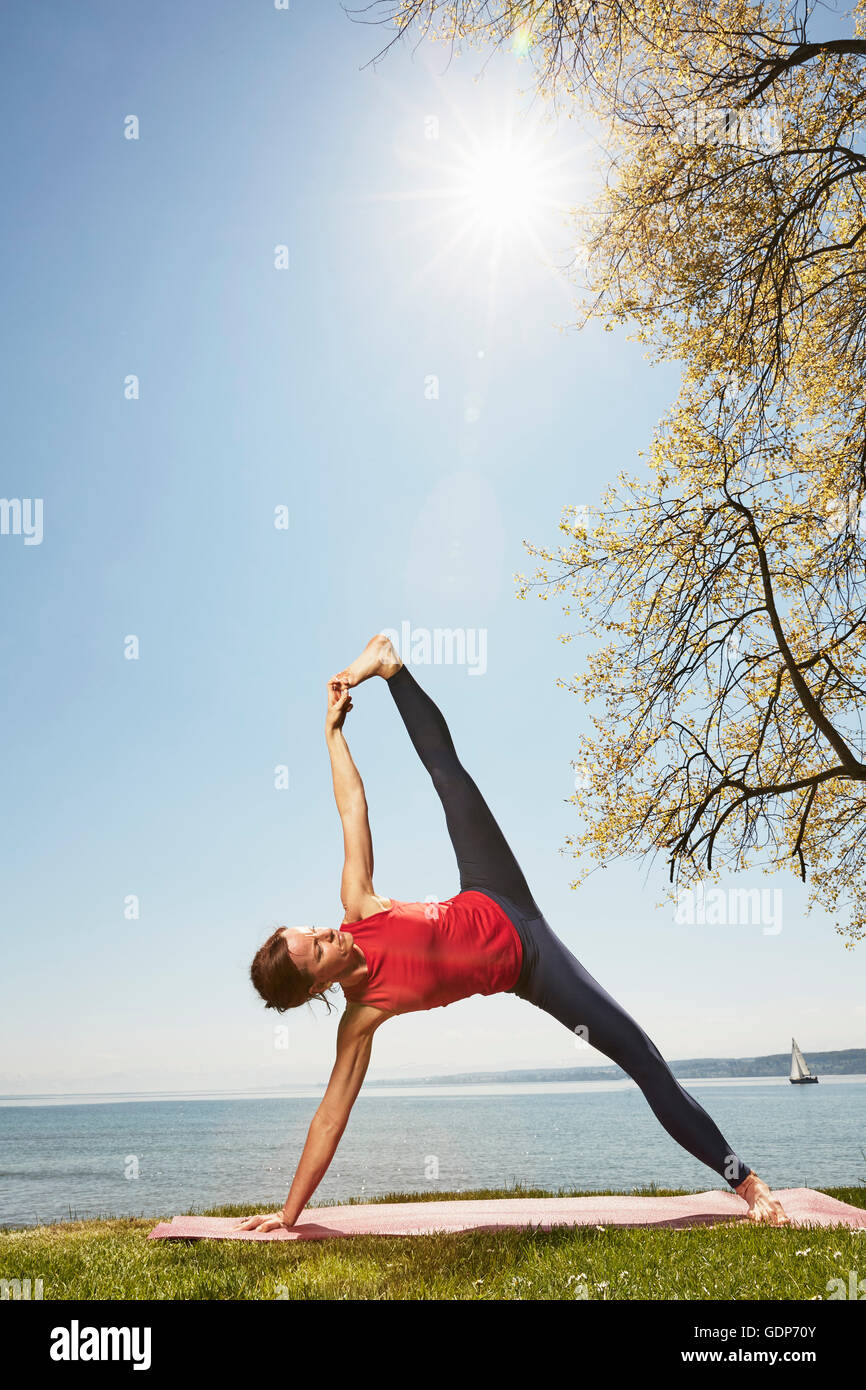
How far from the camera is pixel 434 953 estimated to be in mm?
4832

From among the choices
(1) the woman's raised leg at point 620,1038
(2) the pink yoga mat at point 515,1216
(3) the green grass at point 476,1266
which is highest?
(1) the woman's raised leg at point 620,1038

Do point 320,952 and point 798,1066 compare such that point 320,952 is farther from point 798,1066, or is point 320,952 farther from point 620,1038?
point 798,1066

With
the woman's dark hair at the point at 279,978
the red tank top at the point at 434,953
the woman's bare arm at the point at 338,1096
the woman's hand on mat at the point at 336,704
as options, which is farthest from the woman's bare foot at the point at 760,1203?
the woman's hand on mat at the point at 336,704

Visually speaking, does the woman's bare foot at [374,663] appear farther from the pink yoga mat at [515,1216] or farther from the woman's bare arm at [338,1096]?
the pink yoga mat at [515,1216]

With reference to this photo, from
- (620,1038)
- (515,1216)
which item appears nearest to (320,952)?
(620,1038)

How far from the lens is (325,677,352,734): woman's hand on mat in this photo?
Result: 512 cm

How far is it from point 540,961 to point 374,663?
1948mm

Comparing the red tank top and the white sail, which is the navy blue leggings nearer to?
the red tank top

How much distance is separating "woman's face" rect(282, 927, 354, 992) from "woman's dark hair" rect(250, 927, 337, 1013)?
30 millimetres

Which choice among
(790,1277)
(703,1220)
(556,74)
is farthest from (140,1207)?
(556,74)

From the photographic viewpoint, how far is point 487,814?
5277mm

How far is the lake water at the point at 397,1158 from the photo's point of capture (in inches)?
1053

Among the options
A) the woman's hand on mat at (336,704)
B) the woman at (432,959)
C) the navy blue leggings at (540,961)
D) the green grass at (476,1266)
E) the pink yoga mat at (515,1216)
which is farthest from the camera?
the woman's hand on mat at (336,704)
